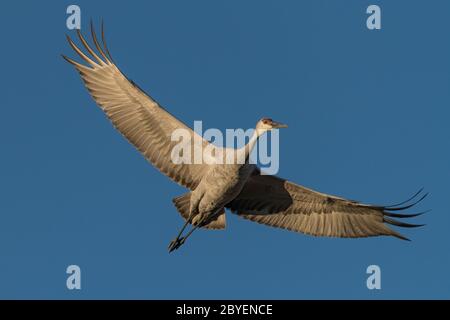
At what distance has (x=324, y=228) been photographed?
19375mm

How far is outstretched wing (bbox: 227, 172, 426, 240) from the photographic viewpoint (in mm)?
19156

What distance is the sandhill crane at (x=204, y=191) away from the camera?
1872cm

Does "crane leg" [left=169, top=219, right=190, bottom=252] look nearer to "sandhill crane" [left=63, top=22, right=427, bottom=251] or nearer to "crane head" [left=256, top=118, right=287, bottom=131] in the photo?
"sandhill crane" [left=63, top=22, right=427, bottom=251]

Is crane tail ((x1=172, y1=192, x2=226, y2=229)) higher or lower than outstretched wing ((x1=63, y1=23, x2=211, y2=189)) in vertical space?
lower

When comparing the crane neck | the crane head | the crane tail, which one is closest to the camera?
the crane neck

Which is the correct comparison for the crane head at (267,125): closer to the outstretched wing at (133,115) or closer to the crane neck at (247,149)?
the crane neck at (247,149)

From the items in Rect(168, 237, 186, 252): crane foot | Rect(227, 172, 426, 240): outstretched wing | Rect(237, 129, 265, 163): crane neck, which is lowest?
Rect(168, 237, 186, 252): crane foot

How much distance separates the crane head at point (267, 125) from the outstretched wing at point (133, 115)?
4.55 feet

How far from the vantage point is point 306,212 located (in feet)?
63.6

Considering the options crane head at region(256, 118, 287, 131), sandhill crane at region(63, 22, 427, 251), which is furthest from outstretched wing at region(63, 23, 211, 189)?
crane head at region(256, 118, 287, 131)

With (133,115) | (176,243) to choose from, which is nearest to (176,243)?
(176,243)

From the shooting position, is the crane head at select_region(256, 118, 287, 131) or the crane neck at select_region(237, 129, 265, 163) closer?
the crane neck at select_region(237, 129, 265, 163)

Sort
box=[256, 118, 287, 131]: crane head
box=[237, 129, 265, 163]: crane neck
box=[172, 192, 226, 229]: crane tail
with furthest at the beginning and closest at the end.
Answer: box=[172, 192, 226, 229]: crane tail
box=[256, 118, 287, 131]: crane head
box=[237, 129, 265, 163]: crane neck
